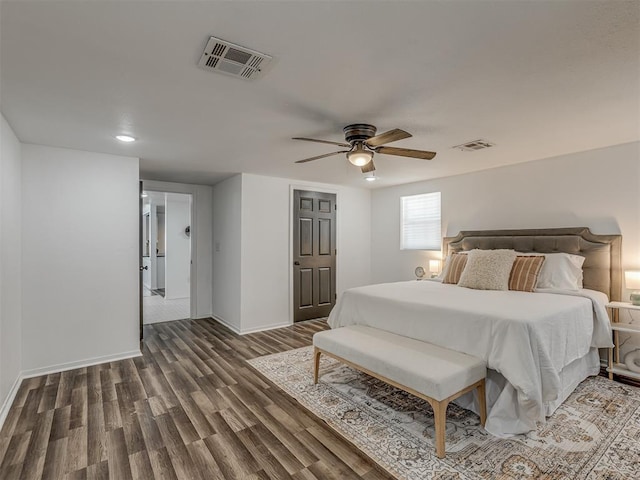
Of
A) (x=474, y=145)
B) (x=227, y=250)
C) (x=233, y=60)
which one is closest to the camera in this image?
(x=233, y=60)

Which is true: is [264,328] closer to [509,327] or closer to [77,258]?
[77,258]

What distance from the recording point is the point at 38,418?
252cm

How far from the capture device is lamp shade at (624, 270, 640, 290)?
122 inches

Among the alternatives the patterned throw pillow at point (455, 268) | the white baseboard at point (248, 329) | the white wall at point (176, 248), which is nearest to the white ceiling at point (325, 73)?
the patterned throw pillow at point (455, 268)

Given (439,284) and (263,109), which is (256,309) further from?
(263,109)

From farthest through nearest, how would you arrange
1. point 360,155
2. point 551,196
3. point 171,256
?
point 171,256 → point 551,196 → point 360,155

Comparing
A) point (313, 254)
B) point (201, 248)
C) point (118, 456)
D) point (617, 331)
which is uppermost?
point (201, 248)

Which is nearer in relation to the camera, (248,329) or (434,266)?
(248,329)

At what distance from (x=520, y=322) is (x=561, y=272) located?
1.68 metres

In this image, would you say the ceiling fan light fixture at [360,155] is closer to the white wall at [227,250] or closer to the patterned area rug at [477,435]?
the patterned area rug at [477,435]

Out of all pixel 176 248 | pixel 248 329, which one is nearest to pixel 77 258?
pixel 248 329

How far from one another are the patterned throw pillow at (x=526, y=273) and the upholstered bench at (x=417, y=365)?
1.48m

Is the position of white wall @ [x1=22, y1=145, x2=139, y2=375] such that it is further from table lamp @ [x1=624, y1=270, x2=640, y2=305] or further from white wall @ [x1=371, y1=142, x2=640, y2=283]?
table lamp @ [x1=624, y1=270, x2=640, y2=305]

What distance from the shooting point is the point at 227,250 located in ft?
16.9
